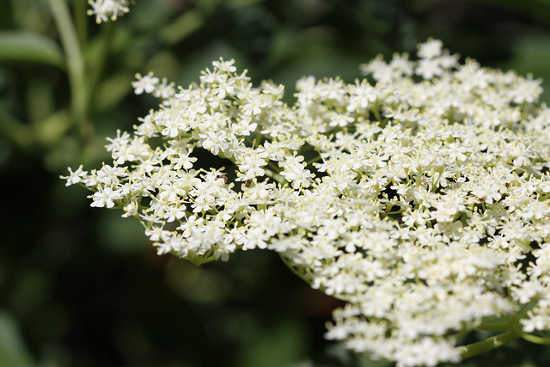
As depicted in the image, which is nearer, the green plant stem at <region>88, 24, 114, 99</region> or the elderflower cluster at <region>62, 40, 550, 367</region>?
the elderflower cluster at <region>62, 40, 550, 367</region>

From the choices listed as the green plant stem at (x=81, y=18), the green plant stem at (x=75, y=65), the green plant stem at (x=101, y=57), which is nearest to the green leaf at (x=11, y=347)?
the green plant stem at (x=75, y=65)

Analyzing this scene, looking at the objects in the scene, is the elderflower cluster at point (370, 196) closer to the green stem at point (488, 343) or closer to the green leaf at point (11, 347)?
the green stem at point (488, 343)

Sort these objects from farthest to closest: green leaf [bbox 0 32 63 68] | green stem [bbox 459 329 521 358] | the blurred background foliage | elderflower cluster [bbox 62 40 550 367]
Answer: the blurred background foliage → green leaf [bbox 0 32 63 68] → green stem [bbox 459 329 521 358] → elderflower cluster [bbox 62 40 550 367]

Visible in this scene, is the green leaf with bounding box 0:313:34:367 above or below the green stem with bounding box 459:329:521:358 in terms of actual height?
above

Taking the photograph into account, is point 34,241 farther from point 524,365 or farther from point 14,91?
point 524,365

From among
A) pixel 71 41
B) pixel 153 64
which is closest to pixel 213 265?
pixel 153 64

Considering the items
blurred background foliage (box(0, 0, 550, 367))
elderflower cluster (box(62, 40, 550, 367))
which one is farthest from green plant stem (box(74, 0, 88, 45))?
elderflower cluster (box(62, 40, 550, 367))

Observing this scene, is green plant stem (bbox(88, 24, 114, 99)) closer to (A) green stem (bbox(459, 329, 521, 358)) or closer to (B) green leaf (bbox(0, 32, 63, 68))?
(B) green leaf (bbox(0, 32, 63, 68))

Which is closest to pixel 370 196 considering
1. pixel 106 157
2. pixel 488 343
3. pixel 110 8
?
pixel 488 343
